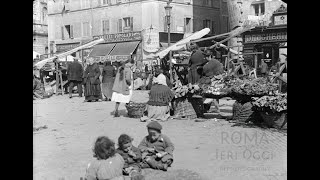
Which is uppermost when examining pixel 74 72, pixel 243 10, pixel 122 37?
pixel 243 10

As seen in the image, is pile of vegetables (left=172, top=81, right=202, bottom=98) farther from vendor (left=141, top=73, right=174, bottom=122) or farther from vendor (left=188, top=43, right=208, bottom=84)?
vendor (left=188, top=43, right=208, bottom=84)

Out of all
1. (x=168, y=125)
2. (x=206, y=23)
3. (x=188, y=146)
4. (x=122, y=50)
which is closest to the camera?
(x=188, y=146)

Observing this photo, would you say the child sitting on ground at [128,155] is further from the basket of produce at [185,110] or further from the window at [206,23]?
the window at [206,23]

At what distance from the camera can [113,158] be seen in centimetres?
512

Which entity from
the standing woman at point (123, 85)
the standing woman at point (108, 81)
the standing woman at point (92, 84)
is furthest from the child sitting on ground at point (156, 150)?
the standing woman at point (108, 81)

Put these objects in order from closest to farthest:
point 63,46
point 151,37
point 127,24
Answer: point 151,37 < point 127,24 < point 63,46

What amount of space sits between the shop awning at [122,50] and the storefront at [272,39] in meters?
7.68

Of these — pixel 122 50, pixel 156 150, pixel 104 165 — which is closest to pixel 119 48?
pixel 122 50

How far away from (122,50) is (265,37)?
9940 mm

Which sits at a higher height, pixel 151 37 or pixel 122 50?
pixel 151 37

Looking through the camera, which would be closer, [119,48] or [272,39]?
[272,39]

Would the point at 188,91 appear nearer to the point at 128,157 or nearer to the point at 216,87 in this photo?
the point at 216,87

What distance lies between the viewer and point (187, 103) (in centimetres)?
1123
